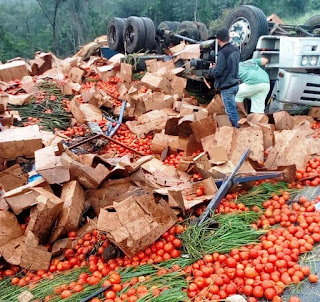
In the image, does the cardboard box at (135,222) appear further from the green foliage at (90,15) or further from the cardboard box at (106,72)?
the green foliage at (90,15)

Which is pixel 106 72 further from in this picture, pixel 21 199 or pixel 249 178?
pixel 249 178

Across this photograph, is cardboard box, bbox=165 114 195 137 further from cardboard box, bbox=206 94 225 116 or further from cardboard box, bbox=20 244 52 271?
cardboard box, bbox=20 244 52 271

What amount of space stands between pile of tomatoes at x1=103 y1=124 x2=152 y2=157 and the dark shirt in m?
1.64

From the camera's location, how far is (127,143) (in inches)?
223

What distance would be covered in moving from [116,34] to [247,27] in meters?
4.88

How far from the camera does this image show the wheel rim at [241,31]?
6.91m

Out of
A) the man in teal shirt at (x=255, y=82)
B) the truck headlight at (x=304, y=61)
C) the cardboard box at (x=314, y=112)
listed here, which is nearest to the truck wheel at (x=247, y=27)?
the man in teal shirt at (x=255, y=82)

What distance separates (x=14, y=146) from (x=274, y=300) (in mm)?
3608

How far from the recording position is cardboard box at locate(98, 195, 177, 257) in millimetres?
2797

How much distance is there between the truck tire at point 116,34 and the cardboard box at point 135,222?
8381 millimetres

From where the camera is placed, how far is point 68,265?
304 cm

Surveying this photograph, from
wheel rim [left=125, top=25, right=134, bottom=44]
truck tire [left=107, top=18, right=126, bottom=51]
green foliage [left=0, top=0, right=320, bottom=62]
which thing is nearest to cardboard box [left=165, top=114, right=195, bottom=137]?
wheel rim [left=125, top=25, right=134, bottom=44]

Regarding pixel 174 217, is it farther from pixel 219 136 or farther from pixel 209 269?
pixel 219 136

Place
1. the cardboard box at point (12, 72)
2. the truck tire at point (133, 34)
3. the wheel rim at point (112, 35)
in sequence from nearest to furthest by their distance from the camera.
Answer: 1. the cardboard box at point (12, 72)
2. the truck tire at point (133, 34)
3. the wheel rim at point (112, 35)
